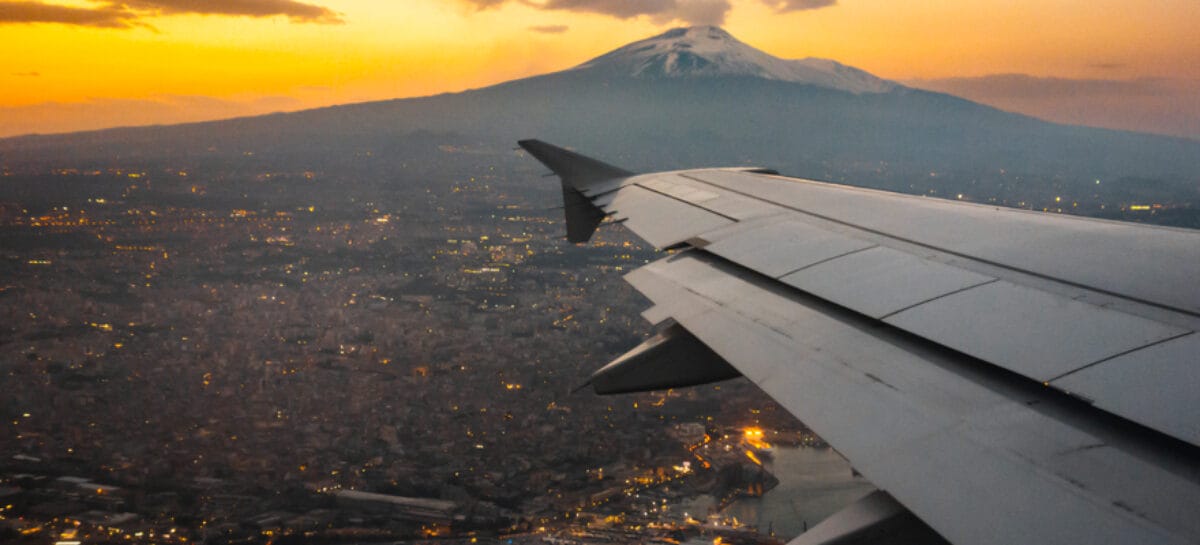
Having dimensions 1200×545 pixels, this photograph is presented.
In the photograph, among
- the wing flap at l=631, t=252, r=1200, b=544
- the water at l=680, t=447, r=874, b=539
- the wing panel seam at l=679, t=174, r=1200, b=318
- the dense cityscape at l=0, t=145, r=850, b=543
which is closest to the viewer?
the wing flap at l=631, t=252, r=1200, b=544

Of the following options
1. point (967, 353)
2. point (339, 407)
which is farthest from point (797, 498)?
point (339, 407)

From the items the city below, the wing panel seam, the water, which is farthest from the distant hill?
the wing panel seam

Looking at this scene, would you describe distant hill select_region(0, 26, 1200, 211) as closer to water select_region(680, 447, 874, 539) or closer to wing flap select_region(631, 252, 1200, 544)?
water select_region(680, 447, 874, 539)

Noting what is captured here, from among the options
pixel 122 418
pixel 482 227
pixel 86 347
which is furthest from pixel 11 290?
pixel 482 227

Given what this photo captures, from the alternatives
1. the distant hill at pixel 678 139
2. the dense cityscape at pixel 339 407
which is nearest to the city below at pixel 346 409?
the dense cityscape at pixel 339 407

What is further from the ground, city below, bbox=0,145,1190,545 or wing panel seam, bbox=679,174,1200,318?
wing panel seam, bbox=679,174,1200,318

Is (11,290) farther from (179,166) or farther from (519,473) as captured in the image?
(179,166)

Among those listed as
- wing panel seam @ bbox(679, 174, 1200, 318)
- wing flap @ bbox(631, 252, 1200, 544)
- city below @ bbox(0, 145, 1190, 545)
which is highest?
wing panel seam @ bbox(679, 174, 1200, 318)

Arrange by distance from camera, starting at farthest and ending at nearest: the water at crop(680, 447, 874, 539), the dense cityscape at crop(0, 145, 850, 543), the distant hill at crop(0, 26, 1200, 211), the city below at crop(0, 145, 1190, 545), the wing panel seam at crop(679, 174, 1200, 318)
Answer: the distant hill at crop(0, 26, 1200, 211) < the dense cityscape at crop(0, 145, 850, 543) < the city below at crop(0, 145, 1190, 545) < the water at crop(680, 447, 874, 539) < the wing panel seam at crop(679, 174, 1200, 318)

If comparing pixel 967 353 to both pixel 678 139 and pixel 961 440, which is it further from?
pixel 678 139
